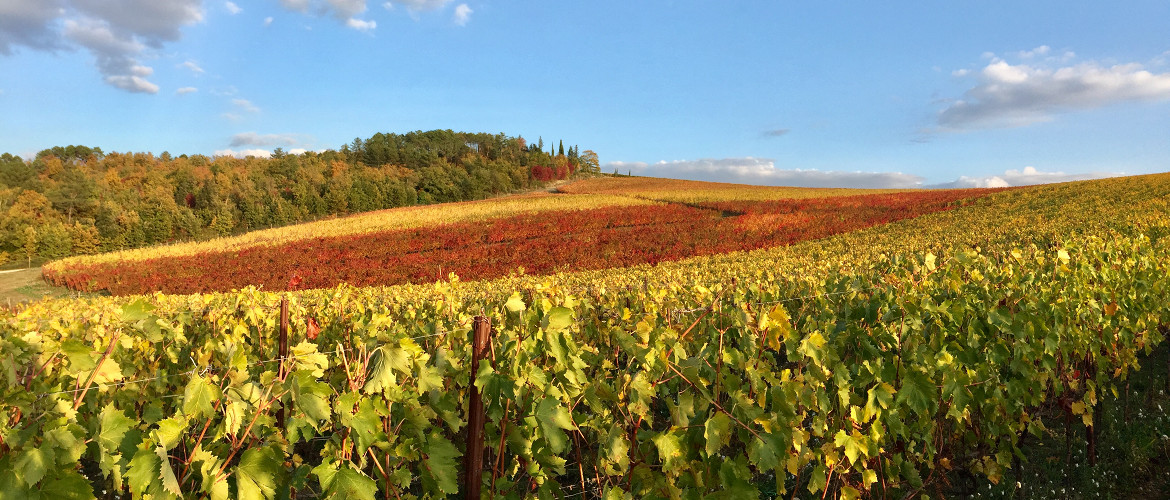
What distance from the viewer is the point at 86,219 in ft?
158

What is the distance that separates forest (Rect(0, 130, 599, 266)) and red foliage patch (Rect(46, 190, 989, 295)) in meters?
24.4

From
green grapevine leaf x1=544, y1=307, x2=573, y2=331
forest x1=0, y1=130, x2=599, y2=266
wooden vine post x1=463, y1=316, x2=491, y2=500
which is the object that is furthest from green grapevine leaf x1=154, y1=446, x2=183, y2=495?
forest x1=0, y1=130, x2=599, y2=266

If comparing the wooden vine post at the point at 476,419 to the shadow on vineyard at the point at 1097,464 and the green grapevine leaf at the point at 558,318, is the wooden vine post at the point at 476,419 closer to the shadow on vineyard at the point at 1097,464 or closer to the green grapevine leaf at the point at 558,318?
the green grapevine leaf at the point at 558,318

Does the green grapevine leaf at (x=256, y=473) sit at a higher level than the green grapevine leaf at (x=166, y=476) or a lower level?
lower

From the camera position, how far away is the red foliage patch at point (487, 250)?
19.7 m

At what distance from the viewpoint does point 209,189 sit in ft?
189

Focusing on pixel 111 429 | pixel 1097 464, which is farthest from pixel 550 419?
pixel 1097 464

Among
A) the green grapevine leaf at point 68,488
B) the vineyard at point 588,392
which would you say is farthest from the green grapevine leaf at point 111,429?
the green grapevine leaf at point 68,488

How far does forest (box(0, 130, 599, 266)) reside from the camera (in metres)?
44.1

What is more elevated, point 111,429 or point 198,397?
point 198,397

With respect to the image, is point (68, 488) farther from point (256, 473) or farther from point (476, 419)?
point (476, 419)

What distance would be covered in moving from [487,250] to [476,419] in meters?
20.8

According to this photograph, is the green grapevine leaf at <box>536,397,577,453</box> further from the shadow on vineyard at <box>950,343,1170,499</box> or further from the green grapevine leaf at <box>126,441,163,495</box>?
the shadow on vineyard at <box>950,343,1170,499</box>

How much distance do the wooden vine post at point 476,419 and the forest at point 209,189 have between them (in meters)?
48.8
